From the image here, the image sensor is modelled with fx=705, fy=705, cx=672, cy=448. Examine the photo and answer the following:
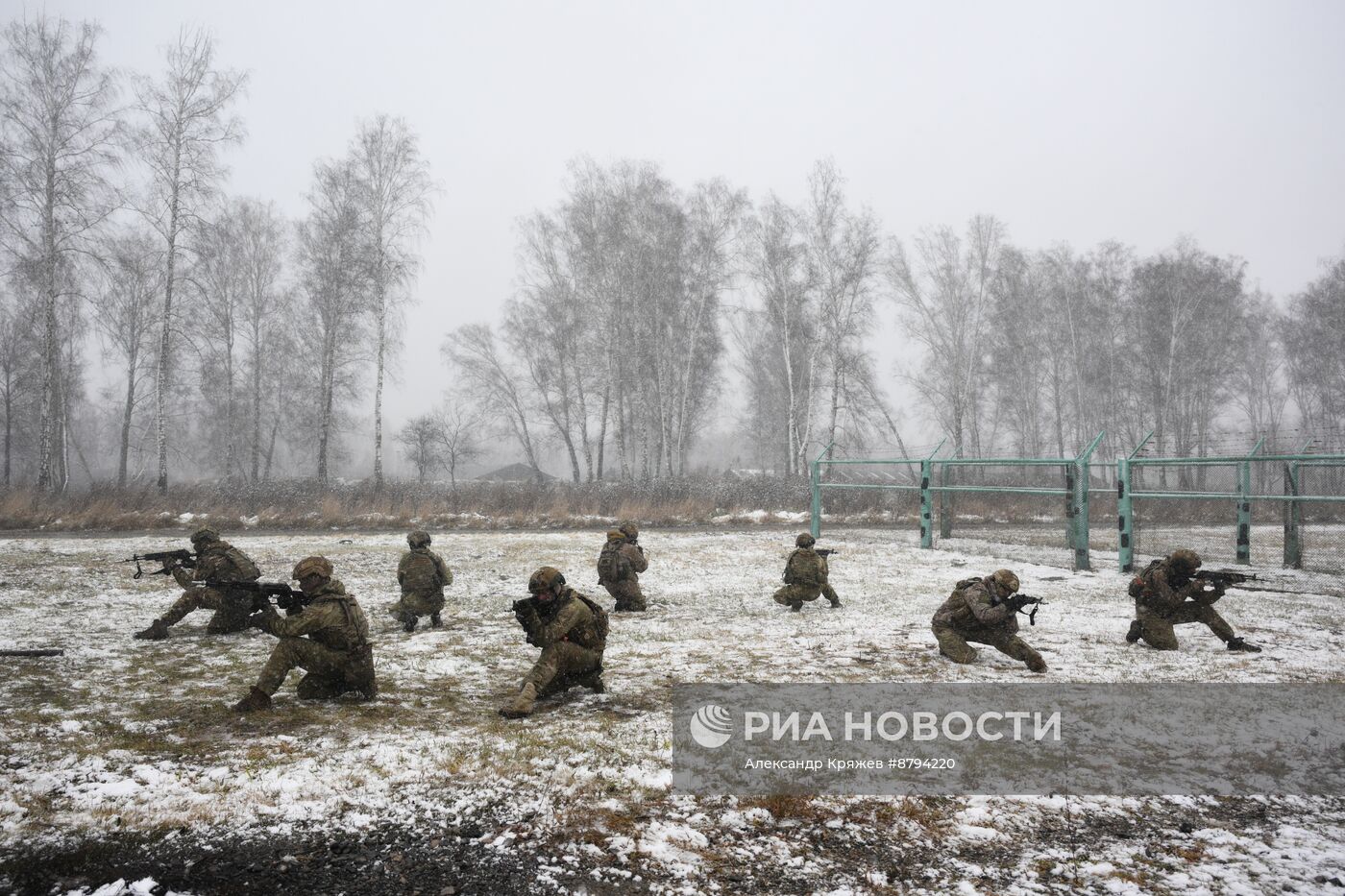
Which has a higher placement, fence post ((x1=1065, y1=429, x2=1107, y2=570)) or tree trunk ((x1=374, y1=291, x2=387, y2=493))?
tree trunk ((x1=374, y1=291, x2=387, y2=493))

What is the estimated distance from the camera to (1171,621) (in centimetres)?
606

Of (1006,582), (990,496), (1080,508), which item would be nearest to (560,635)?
(1006,582)

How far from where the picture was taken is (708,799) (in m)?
3.27

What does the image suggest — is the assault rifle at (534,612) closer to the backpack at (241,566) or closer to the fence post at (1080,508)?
the backpack at (241,566)

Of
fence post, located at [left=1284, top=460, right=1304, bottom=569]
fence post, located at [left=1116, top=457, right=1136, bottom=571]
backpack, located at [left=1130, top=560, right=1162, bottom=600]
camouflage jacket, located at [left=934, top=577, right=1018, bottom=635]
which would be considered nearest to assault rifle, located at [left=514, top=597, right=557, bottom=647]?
camouflage jacket, located at [left=934, top=577, right=1018, bottom=635]

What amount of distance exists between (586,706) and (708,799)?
1459mm

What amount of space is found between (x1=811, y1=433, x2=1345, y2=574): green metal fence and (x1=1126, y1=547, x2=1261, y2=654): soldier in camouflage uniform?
2538mm

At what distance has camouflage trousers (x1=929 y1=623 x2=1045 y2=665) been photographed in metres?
5.29

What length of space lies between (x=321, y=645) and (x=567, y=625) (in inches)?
62.1

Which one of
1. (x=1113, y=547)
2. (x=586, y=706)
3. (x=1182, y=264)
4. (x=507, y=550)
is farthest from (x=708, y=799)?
A: (x=1182, y=264)

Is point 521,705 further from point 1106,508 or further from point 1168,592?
point 1106,508

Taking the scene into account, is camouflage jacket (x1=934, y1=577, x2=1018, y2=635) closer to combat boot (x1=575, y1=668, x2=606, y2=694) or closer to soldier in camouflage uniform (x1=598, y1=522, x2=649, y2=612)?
combat boot (x1=575, y1=668, x2=606, y2=694)

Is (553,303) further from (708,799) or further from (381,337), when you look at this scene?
(708,799)

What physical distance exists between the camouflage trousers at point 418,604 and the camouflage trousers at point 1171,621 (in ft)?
21.2
